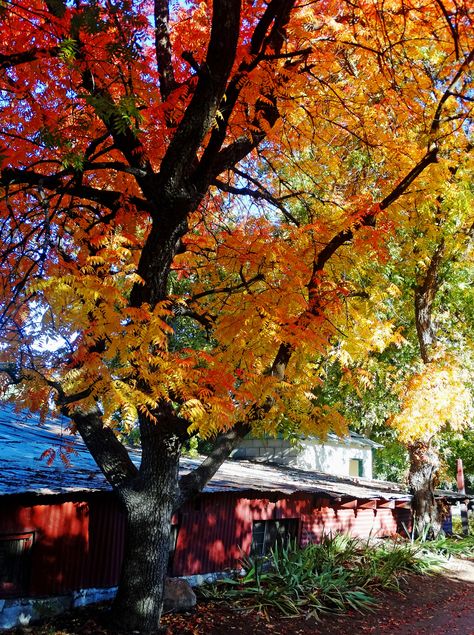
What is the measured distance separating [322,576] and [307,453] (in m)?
11.4

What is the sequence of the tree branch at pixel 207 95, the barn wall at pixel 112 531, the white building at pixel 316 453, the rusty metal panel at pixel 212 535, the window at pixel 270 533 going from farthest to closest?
the white building at pixel 316 453
the window at pixel 270 533
the rusty metal panel at pixel 212 535
the barn wall at pixel 112 531
the tree branch at pixel 207 95

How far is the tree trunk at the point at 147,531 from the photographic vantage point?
8.50 metres


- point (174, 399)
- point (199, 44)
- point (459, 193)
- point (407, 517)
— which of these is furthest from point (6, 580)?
point (407, 517)

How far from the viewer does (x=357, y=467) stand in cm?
2727

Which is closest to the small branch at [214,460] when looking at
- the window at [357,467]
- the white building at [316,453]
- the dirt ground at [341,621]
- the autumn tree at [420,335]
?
the dirt ground at [341,621]

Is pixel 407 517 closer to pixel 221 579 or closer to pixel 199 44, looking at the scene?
pixel 221 579

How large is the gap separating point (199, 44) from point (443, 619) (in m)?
12.5

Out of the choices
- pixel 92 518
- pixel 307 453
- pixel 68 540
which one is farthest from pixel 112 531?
pixel 307 453

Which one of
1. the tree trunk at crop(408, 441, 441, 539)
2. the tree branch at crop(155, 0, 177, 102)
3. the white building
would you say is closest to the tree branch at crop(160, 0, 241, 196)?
the tree branch at crop(155, 0, 177, 102)

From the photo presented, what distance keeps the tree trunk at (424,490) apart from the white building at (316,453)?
13.7 feet

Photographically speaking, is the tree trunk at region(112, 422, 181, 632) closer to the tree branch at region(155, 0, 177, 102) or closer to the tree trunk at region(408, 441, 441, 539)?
the tree branch at region(155, 0, 177, 102)

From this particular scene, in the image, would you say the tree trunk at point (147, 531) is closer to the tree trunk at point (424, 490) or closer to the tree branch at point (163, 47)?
the tree branch at point (163, 47)

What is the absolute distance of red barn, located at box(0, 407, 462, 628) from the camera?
9.70 m

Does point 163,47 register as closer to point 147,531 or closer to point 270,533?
point 147,531
